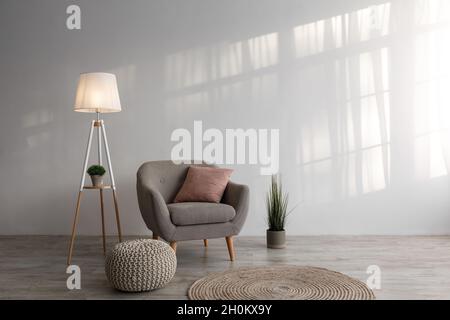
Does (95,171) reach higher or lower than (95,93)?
lower

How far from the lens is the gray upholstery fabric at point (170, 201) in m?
3.17

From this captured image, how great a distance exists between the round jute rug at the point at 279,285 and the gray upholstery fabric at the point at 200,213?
0.45 metres

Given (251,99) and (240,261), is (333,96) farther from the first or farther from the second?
(240,261)

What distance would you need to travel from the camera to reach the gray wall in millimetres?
4457

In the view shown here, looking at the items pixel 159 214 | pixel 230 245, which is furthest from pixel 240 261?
pixel 159 214

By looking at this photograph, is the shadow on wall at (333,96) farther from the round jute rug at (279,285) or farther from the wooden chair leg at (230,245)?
the round jute rug at (279,285)

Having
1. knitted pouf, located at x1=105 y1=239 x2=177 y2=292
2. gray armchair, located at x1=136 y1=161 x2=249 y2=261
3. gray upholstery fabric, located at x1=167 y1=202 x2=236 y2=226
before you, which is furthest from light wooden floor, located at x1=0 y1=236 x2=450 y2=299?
gray upholstery fabric, located at x1=167 y1=202 x2=236 y2=226

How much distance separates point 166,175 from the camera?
3811 mm

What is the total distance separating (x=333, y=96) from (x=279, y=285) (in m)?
2.50

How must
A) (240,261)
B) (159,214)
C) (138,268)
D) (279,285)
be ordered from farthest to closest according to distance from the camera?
1. (240,261)
2. (159,214)
3. (279,285)
4. (138,268)

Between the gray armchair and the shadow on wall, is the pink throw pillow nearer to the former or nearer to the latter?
the gray armchair

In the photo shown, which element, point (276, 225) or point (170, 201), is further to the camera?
point (276, 225)
